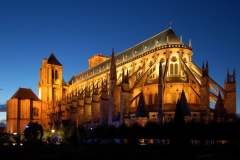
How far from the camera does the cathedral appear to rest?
139 ft

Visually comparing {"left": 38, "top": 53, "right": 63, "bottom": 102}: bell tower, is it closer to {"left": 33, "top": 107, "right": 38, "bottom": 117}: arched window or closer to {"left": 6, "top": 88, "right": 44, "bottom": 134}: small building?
{"left": 33, "top": 107, "right": 38, "bottom": 117}: arched window

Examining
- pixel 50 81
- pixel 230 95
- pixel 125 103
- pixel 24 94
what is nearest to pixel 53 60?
pixel 50 81

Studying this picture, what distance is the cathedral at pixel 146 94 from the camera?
42344 millimetres

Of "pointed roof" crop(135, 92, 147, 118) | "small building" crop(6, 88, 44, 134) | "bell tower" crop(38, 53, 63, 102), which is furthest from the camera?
"bell tower" crop(38, 53, 63, 102)

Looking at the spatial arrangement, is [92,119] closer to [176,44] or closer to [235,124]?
[176,44]

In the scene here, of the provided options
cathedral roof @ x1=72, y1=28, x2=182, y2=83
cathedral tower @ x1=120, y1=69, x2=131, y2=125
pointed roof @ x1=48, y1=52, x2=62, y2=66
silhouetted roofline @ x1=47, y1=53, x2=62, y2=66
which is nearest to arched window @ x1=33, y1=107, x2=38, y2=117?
silhouetted roofline @ x1=47, y1=53, x2=62, y2=66

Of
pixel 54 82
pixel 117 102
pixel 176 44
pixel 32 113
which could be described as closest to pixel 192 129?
pixel 117 102

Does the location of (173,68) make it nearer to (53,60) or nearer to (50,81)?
(50,81)

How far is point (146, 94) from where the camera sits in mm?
49906

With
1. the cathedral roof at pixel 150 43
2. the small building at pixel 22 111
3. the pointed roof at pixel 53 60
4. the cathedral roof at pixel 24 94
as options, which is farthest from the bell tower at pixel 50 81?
the cathedral roof at pixel 150 43

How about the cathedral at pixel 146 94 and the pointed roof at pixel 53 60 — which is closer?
the cathedral at pixel 146 94

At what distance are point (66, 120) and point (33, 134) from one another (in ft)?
92.4

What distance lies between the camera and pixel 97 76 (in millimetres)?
73438

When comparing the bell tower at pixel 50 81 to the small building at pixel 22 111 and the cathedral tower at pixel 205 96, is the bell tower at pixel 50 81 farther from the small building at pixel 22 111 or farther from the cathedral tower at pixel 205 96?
the cathedral tower at pixel 205 96
